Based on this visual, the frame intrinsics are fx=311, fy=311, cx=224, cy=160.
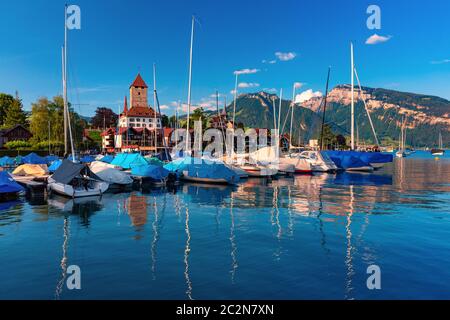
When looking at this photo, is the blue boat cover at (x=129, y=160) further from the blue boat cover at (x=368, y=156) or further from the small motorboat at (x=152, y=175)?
the blue boat cover at (x=368, y=156)

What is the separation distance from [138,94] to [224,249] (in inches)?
7657

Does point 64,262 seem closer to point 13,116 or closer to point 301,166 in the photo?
point 301,166

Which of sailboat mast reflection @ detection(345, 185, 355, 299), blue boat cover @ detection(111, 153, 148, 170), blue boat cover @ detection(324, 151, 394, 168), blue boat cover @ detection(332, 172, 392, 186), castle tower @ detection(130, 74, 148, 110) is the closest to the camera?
sailboat mast reflection @ detection(345, 185, 355, 299)

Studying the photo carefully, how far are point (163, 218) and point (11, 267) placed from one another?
11170mm

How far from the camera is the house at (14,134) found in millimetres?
95312

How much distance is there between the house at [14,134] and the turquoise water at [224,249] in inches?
3207

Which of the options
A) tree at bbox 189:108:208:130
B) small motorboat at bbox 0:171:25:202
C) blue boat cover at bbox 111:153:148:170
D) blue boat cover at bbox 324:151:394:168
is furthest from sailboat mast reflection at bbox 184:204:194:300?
tree at bbox 189:108:208:130

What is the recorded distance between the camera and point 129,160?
52.9 meters

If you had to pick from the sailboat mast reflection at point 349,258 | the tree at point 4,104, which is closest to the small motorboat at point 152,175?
the sailboat mast reflection at point 349,258

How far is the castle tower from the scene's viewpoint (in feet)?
642

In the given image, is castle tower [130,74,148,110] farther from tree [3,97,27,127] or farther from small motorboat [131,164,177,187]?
small motorboat [131,164,177,187]

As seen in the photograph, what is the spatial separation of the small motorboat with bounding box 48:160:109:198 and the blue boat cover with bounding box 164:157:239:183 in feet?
46.3
